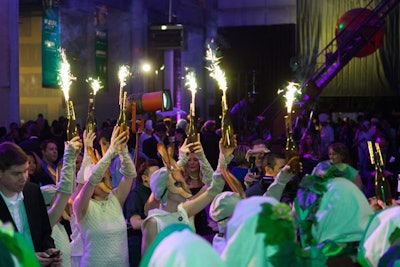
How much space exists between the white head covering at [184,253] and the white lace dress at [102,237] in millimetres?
2495

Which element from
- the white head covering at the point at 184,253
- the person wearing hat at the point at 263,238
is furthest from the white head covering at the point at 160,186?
the white head covering at the point at 184,253

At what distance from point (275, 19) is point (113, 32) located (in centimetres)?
883

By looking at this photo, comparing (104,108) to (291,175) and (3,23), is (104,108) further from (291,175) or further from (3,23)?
(291,175)

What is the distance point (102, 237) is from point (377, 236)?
233cm

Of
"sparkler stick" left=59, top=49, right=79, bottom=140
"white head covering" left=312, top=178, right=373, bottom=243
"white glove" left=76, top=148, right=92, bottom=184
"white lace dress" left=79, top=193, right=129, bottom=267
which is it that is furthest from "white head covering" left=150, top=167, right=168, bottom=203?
"white head covering" left=312, top=178, right=373, bottom=243

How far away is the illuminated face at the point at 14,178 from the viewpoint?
4.29 meters

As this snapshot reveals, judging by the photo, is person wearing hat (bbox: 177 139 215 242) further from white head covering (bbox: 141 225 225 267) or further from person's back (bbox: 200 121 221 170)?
person's back (bbox: 200 121 221 170)

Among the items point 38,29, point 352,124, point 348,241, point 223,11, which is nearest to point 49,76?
point 38,29

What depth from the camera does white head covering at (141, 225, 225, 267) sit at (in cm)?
271

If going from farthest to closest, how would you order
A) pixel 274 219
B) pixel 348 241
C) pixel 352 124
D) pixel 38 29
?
pixel 38 29
pixel 352 124
pixel 348 241
pixel 274 219

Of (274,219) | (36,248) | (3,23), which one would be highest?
(3,23)

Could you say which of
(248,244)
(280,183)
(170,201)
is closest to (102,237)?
(170,201)

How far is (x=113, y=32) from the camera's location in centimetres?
2233

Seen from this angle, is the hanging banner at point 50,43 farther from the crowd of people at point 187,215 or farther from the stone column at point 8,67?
the crowd of people at point 187,215
